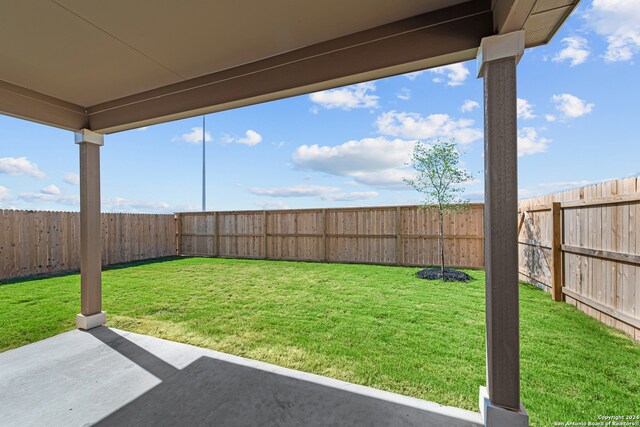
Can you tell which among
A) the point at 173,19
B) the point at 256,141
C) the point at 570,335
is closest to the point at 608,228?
the point at 570,335

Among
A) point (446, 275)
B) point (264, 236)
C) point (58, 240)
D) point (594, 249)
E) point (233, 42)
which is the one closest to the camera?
point (233, 42)

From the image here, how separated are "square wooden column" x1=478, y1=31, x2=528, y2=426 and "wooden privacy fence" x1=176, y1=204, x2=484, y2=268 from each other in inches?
225

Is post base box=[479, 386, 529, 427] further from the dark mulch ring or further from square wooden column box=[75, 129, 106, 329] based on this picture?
the dark mulch ring

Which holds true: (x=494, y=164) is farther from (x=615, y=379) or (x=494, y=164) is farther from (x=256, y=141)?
(x=256, y=141)

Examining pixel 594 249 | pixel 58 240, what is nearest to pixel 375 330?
pixel 594 249

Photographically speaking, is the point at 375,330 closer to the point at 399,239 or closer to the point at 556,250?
the point at 556,250

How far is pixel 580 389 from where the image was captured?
80.2 inches

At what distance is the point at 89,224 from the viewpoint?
320cm

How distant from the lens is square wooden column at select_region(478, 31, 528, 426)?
1.59 metres

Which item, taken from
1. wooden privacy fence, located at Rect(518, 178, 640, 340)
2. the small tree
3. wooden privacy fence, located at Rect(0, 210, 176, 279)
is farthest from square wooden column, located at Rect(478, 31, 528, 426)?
wooden privacy fence, located at Rect(0, 210, 176, 279)

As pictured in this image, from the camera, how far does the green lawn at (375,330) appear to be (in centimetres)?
208

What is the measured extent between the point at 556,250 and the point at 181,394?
201 inches

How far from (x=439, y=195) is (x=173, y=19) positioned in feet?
18.9

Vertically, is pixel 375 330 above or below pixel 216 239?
below
